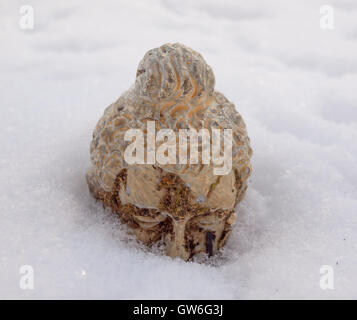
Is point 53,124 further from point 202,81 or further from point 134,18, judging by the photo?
point 134,18

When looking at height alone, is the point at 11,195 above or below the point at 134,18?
below

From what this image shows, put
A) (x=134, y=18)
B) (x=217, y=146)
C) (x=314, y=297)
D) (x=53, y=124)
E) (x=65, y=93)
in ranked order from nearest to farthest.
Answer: (x=314, y=297) < (x=217, y=146) < (x=53, y=124) < (x=65, y=93) < (x=134, y=18)

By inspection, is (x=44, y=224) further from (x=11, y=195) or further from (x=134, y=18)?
(x=134, y=18)

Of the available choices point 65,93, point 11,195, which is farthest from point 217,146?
point 65,93

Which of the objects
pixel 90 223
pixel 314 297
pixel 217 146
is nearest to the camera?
pixel 314 297
